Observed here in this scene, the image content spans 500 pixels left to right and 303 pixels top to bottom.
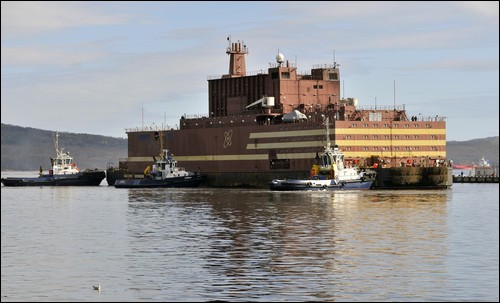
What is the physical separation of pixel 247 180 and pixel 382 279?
368 ft

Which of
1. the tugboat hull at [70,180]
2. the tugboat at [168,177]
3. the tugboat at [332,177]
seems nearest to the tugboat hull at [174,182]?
the tugboat at [168,177]

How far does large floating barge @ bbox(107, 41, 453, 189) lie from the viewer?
138250 mm

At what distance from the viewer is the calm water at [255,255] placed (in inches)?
1487

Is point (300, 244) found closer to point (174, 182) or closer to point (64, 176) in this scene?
point (174, 182)

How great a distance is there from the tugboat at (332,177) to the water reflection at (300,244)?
28213 mm

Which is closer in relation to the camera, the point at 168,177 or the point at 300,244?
the point at 300,244

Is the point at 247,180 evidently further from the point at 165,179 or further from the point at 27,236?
the point at 27,236

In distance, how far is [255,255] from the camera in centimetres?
4878

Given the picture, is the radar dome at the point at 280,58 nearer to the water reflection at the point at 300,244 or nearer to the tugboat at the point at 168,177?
the tugboat at the point at 168,177

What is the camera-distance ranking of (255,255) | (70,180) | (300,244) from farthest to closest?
1. (70,180)
2. (300,244)
3. (255,255)

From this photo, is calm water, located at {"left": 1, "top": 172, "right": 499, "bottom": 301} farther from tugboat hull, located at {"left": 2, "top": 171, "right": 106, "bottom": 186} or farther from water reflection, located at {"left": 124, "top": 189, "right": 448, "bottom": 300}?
tugboat hull, located at {"left": 2, "top": 171, "right": 106, "bottom": 186}

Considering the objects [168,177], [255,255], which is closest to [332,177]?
[168,177]

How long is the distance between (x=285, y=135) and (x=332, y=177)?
2239 cm

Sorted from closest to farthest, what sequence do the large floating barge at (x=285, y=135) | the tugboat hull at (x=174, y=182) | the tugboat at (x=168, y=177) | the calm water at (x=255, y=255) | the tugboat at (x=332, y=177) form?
the calm water at (x=255, y=255) → the tugboat at (x=332, y=177) → the large floating barge at (x=285, y=135) → the tugboat hull at (x=174, y=182) → the tugboat at (x=168, y=177)
